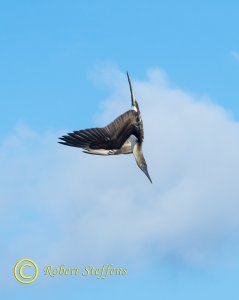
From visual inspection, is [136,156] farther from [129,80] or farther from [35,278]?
[35,278]

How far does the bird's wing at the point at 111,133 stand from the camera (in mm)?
36000

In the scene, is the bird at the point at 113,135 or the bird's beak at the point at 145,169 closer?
the bird at the point at 113,135

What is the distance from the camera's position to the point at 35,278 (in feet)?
137

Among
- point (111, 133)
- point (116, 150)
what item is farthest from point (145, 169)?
point (111, 133)

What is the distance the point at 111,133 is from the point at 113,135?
111 mm

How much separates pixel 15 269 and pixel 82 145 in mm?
8672

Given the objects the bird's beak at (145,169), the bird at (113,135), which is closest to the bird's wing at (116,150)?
the bird at (113,135)

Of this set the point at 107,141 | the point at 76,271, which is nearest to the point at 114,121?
the point at 107,141

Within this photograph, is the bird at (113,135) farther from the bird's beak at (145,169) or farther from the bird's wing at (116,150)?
the bird's beak at (145,169)

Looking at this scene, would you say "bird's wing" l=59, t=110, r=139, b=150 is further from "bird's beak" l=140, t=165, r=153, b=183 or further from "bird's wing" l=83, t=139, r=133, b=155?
"bird's beak" l=140, t=165, r=153, b=183

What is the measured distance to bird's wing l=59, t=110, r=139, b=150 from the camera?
36.0 metres

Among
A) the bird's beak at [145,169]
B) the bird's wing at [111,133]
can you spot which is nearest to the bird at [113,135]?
the bird's wing at [111,133]

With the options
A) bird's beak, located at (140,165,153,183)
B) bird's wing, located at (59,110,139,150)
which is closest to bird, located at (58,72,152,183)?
bird's wing, located at (59,110,139,150)

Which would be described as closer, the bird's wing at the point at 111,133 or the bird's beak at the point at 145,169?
the bird's wing at the point at 111,133
